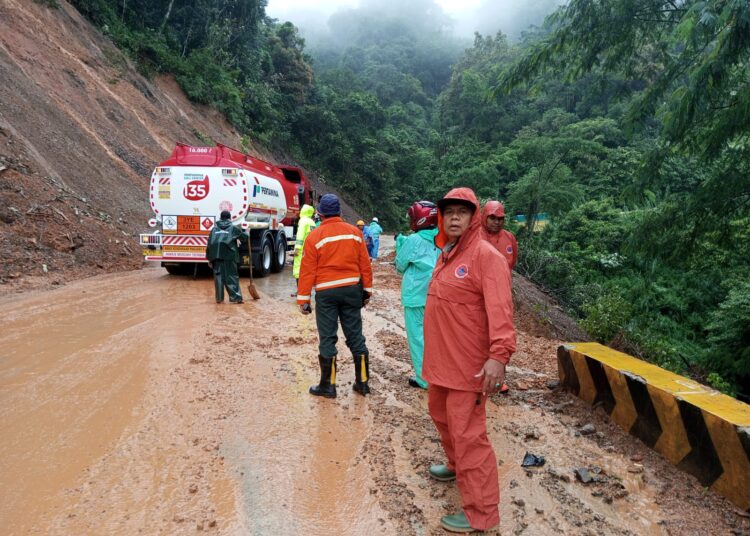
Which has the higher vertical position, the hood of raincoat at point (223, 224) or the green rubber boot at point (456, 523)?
the hood of raincoat at point (223, 224)

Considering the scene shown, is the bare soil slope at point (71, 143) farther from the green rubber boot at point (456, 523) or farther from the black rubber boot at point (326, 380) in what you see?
the green rubber boot at point (456, 523)

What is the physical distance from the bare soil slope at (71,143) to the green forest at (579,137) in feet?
12.2

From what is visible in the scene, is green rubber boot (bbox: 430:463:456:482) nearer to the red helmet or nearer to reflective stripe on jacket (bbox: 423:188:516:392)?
reflective stripe on jacket (bbox: 423:188:516:392)

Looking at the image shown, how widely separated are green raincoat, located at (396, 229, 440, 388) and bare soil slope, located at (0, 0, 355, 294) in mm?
6914

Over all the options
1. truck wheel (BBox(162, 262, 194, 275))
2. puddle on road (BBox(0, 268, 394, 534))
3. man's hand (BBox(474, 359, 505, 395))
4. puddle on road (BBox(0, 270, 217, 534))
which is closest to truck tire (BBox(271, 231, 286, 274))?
truck wheel (BBox(162, 262, 194, 275))

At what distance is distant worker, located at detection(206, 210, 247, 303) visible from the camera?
8.12 m

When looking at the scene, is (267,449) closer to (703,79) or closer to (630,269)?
(703,79)

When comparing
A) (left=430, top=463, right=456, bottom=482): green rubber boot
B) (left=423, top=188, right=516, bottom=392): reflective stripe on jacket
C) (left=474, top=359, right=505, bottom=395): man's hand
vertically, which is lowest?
(left=430, top=463, right=456, bottom=482): green rubber boot

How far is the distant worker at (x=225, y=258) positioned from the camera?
812 centimetres

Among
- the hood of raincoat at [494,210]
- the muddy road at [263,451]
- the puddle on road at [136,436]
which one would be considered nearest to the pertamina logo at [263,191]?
the puddle on road at [136,436]

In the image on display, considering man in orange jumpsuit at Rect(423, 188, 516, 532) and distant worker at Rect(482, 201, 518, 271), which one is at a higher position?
distant worker at Rect(482, 201, 518, 271)

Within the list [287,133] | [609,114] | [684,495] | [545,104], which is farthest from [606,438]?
[545,104]

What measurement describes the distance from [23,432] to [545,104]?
57274 mm

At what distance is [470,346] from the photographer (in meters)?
2.61
